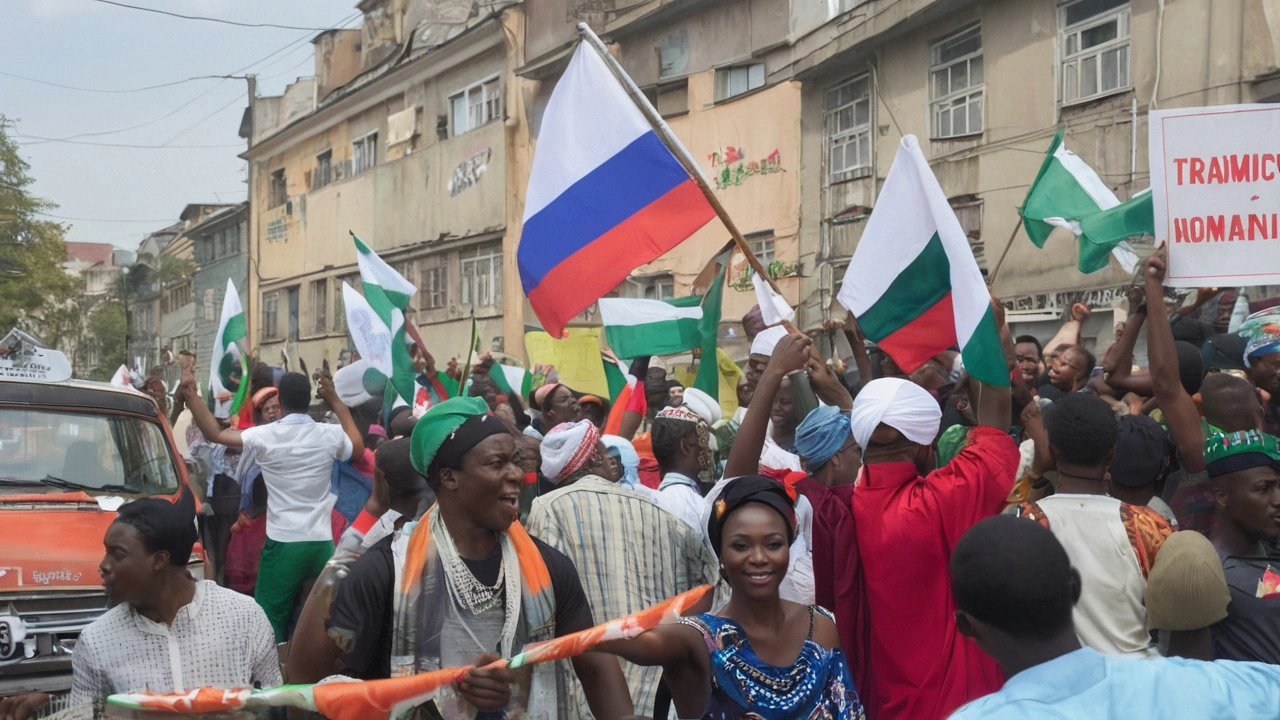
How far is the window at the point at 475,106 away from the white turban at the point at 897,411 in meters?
23.0

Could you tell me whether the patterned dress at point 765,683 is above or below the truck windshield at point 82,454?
below

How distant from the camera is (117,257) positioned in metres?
65.5

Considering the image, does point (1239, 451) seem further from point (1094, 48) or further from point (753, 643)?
point (1094, 48)

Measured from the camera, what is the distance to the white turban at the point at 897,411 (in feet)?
12.5

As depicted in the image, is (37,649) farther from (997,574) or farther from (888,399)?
(997,574)

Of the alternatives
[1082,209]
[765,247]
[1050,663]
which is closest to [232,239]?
[765,247]

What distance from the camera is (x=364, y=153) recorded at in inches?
1258

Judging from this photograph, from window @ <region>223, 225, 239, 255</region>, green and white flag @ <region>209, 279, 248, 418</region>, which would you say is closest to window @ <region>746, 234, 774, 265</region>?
green and white flag @ <region>209, 279, 248, 418</region>

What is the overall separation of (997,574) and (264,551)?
648cm

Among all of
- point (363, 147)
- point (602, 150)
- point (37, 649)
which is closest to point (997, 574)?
point (602, 150)

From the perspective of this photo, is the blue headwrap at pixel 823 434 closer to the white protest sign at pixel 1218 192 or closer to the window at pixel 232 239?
the white protest sign at pixel 1218 192

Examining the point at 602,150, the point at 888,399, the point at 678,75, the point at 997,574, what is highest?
the point at 678,75

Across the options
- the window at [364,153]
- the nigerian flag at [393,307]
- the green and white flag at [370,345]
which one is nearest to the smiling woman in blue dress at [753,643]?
the nigerian flag at [393,307]

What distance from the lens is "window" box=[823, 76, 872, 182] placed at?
58.6 ft
